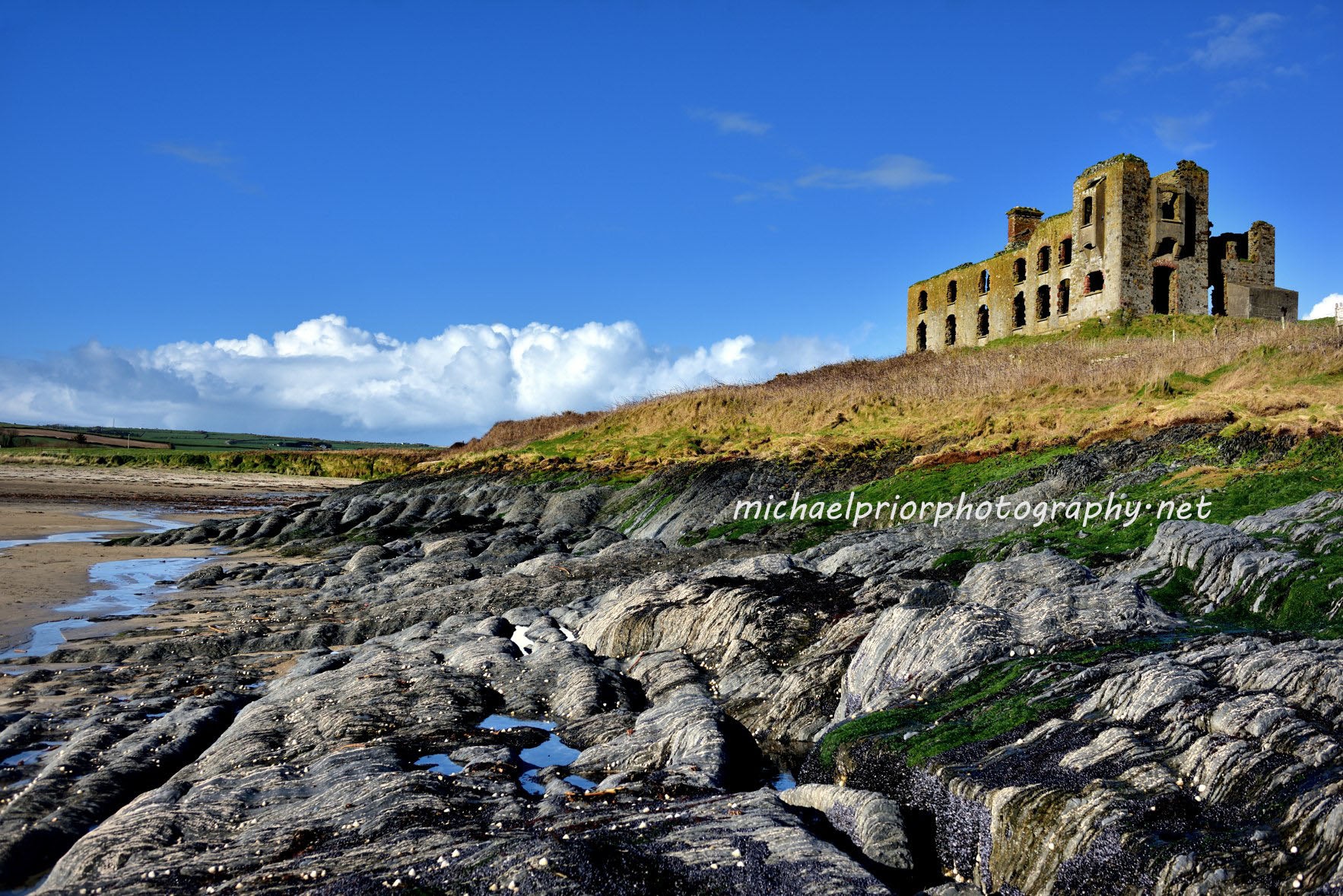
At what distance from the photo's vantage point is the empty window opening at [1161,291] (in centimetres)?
4784

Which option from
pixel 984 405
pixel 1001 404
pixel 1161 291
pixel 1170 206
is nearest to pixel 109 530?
pixel 984 405

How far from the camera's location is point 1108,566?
472 inches

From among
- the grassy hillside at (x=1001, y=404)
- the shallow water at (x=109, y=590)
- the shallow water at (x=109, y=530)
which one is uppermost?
the grassy hillside at (x=1001, y=404)

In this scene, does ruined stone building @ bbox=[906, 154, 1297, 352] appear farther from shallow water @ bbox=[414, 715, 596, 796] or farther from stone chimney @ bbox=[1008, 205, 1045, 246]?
shallow water @ bbox=[414, 715, 596, 796]

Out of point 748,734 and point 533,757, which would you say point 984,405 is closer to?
point 748,734

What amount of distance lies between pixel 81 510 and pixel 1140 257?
56648mm

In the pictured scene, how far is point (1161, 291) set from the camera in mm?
48250

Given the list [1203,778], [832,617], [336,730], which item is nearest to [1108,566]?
[832,617]

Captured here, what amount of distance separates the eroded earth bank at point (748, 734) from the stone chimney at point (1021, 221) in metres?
45.6

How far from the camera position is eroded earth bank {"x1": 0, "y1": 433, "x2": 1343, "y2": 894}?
5.59 meters

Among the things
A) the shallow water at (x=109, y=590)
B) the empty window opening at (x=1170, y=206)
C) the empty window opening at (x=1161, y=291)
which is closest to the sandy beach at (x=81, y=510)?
the shallow water at (x=109, y=590)

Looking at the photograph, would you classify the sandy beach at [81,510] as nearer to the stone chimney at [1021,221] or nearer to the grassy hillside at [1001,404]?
the grassy hillside at [1001,404]

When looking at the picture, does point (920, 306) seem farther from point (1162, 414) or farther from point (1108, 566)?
point (1108, 566)

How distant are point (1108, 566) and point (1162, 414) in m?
9.63
